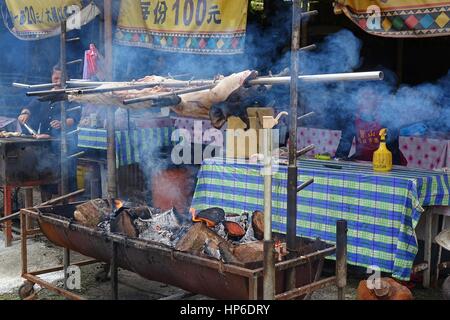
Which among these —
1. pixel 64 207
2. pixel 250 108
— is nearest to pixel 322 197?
pixel 250 108

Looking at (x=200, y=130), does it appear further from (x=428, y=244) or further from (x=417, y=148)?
(x=428, y=244)

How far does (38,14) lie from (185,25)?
10.2ft

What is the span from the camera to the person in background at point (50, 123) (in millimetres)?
8607

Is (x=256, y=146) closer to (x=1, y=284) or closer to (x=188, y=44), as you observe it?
(x=188, y=44)

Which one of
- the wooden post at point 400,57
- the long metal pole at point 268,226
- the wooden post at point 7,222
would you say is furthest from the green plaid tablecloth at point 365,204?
the wooden post at point 7,222

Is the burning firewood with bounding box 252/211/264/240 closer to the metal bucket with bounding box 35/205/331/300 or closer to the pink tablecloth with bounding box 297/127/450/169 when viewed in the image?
the metal bucket with bounding box 35/205/331/300

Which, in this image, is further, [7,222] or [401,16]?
[7,222]

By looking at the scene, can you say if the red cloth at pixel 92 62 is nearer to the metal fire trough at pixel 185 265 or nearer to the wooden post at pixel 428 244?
the metal fire trough at pixel 185 265

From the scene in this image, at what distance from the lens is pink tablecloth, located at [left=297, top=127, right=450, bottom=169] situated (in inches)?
277

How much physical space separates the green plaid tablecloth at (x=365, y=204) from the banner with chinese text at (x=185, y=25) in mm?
1620

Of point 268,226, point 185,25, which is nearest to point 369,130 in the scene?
point 185,25

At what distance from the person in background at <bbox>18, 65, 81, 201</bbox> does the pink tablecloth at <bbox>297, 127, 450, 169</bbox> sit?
3674mm

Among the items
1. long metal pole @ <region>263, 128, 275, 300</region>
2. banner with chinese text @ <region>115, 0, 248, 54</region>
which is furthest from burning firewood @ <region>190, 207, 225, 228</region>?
banner with chinese text @ <region>115, 0, 248, 54</region>

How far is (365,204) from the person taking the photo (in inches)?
226
